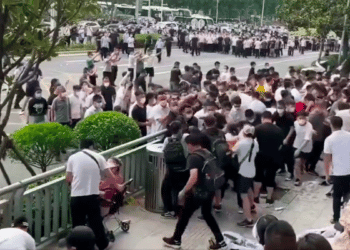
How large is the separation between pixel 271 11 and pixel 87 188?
122 m

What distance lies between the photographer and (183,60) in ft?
122

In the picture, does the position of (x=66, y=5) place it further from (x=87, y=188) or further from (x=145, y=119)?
(x=145, y=119)

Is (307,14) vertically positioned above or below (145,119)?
above

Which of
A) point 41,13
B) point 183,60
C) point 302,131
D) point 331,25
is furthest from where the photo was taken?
point 183,60

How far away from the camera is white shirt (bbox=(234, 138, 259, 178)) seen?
8.43 metres

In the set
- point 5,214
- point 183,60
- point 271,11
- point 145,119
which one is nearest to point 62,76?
point 183,60

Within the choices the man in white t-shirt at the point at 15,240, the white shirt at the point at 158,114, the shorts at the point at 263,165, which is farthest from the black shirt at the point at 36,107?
the man in white t-shirt at the point at 15,240

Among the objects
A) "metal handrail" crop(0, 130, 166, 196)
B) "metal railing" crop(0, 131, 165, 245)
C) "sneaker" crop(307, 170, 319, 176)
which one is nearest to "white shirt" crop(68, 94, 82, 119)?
"metal handrail" crop(0, 130, 166, 196)

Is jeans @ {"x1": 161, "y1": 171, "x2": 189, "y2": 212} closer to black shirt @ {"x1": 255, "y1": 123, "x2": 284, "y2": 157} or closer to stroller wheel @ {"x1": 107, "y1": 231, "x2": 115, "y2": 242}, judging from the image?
stroller wheel @ {"x1": 107, "y1": 231, "x2": 115, "y2": 242}

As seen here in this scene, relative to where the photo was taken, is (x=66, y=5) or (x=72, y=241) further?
(x=66, y=5)

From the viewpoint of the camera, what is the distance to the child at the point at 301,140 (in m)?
10.6

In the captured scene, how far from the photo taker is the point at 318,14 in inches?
1129

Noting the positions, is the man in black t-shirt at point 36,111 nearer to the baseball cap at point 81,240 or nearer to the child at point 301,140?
the child at point 301,140

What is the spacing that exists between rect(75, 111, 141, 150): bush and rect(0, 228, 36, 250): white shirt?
446 centimetres
